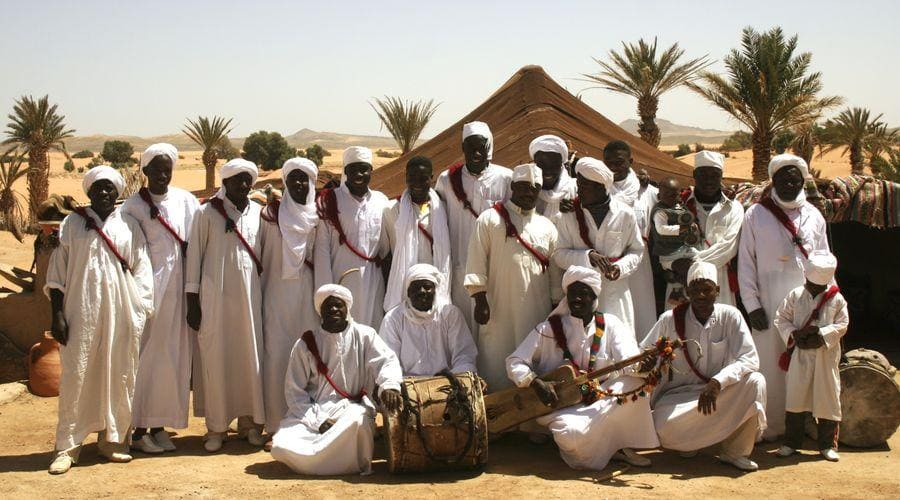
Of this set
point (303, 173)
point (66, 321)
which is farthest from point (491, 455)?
point (66, 321)

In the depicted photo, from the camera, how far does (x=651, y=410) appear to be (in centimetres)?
645

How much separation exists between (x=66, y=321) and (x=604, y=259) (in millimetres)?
3651

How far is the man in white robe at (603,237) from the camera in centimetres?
674

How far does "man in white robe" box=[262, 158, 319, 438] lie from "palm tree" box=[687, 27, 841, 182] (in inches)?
636

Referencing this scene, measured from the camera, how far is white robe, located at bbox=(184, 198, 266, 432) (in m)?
6.94

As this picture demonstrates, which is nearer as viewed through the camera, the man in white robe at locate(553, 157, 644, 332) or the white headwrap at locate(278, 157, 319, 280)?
the man in white robe at locate(553, 157, 644, 332)

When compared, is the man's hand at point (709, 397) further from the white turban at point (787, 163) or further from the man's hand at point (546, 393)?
the white turban at point (787, 163)

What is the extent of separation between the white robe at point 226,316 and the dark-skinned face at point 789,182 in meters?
3.84

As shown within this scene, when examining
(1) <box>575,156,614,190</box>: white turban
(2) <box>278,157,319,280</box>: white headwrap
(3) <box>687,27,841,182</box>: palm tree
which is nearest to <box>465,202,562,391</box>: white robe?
(1) <box>575,156,614,190</box>: white turban

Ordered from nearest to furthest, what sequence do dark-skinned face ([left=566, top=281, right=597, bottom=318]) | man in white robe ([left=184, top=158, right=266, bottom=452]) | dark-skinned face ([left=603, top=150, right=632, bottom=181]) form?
1. dark-skinned face ([left=566, top=281, right=597, bottom=318])
2. man in white robe ([left=184, top=158, right=266, bottom=452])
3. dark-skinned face ([left=603, top=150, right=632, bottom=181])

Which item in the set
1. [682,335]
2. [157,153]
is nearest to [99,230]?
[157,153]

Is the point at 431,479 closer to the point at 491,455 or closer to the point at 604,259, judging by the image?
the point at 491,455

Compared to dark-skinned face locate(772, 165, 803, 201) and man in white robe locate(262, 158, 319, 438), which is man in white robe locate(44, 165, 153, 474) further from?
dark-skinned face locate(772, 165, 803, 201)

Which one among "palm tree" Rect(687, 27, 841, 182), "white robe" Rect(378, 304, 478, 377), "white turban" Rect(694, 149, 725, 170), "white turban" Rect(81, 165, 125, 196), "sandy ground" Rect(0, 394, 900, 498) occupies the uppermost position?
"palm tree" Rect(687, 27, 841, 182)
